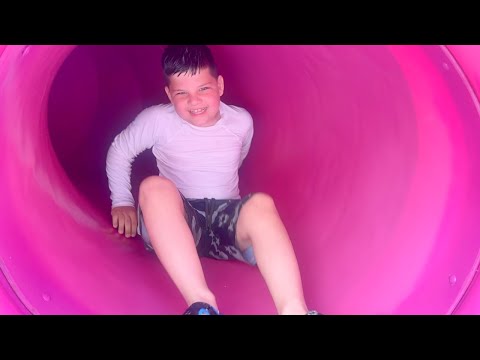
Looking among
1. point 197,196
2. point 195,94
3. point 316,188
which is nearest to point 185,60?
point 195,94

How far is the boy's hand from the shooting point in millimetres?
1603

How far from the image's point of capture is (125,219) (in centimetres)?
160

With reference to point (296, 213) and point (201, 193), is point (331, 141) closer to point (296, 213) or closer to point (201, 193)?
point (296, 213)

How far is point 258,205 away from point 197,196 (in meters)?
0.30

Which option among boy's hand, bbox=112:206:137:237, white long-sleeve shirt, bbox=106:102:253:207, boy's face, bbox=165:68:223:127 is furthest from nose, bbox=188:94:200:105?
boy's hand, bbox=112:206:137:237

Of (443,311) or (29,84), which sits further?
(29,84)

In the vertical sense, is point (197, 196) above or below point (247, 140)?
below

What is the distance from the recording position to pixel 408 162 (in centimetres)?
136

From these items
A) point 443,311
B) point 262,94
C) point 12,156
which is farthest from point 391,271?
point 12,156

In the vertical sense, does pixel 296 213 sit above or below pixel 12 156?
below

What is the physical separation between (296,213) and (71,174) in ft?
2.35

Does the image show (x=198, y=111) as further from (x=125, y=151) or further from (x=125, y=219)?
(x=125, y=219)

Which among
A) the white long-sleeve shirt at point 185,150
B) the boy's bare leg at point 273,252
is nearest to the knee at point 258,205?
the boy's bare leg at point 273,252

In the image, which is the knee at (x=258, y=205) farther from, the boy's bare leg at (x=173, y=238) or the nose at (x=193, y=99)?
the nose at (x=193, y=99)
